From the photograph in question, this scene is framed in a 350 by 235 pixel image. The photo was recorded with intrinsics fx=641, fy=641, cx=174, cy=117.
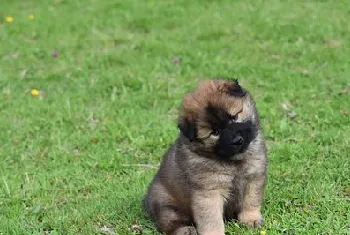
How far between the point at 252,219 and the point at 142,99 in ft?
12.1

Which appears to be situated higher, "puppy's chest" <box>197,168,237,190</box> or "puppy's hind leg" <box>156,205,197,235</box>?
"puppy's chest" <box>197,168,237,190</box>

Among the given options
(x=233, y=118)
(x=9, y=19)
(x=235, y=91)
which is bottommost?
(x=9, y=19)

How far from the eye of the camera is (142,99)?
326 inches

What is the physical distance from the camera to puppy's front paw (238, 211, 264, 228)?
16.0 ft

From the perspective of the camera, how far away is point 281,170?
607cm

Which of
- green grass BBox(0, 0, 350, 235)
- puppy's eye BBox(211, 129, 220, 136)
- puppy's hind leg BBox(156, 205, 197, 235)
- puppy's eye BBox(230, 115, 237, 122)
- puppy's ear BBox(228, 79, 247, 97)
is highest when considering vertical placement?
puppy's ear BBox(228, 79, 247, 97)

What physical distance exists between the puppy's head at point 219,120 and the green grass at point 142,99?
0.75 metres

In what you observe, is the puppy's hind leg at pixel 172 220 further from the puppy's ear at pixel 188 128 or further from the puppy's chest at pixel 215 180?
the puppy's ear at pixel 188 128

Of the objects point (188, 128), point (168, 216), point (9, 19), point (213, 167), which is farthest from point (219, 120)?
point (9, 19)

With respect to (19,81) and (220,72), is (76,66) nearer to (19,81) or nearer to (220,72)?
(19,81)

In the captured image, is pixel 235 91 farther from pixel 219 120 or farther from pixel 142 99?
pixel 142 99

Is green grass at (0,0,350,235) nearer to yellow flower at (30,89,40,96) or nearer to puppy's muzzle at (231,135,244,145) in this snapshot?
yellow flower at (30,89,40,96)

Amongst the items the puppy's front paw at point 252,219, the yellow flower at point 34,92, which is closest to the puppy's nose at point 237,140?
the puppy's front paw at point 252,219

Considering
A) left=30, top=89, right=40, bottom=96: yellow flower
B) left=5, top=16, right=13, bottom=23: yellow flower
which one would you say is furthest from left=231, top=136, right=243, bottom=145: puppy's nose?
left=5, top=16, right=13, bottom=23: yellow flower
